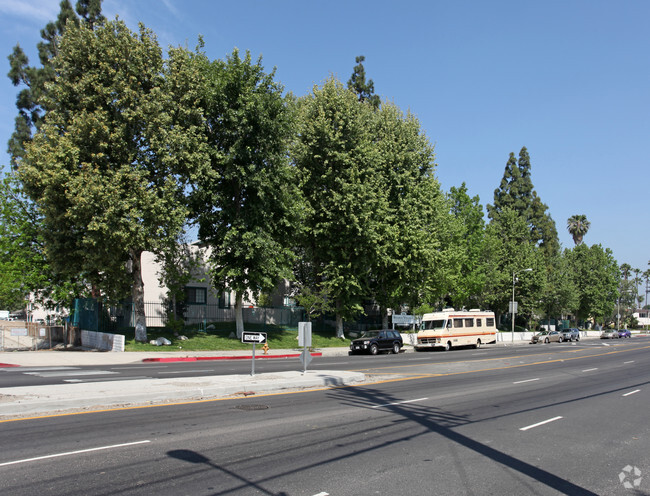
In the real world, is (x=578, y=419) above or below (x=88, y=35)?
below

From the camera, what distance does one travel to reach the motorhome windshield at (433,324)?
128 ft

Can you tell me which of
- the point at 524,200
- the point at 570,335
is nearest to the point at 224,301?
the point at 570,335

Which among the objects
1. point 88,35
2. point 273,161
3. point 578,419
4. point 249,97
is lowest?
point 578,419

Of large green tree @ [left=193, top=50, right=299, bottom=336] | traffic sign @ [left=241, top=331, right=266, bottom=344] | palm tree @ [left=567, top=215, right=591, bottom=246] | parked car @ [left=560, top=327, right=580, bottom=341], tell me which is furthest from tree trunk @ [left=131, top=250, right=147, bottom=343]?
palm tree @ [left=567, top=215, right=591, bottom=246]

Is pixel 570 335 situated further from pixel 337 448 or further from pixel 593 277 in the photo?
pixel 337 448

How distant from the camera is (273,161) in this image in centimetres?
3125

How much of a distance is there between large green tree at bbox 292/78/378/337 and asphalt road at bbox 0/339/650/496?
2344 cm

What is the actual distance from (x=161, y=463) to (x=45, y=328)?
2878 centimetres

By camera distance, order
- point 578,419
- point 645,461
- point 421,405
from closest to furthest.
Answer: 1. point 645,461
2. point 578,419
3. point 421,405

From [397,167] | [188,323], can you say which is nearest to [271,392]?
[188,323]

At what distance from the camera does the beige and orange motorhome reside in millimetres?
38531

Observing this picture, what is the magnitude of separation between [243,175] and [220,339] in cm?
1086

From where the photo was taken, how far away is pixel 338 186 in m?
36.7

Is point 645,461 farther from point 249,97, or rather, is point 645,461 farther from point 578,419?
point 249,97
